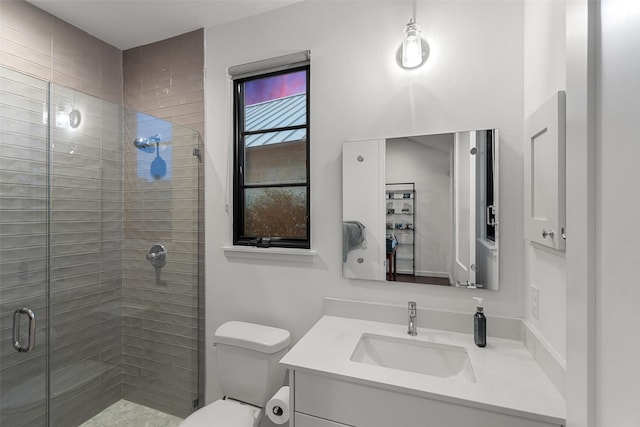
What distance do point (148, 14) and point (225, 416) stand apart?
223 centimetres

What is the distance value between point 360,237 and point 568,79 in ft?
3.24

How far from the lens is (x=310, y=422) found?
3.49 feet

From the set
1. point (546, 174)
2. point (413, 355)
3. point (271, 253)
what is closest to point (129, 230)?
point (271, 253)

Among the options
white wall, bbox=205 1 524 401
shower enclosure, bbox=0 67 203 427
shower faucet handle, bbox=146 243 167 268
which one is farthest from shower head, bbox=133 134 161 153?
shower faucet handle, bbox=146 243 167 268

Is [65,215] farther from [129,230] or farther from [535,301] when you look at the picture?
[535,301]

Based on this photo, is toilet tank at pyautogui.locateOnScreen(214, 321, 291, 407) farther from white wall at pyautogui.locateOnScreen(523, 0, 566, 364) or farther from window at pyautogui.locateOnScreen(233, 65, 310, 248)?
white wall at pyautogui.locateOnScreen(523, 0, 566, 364)

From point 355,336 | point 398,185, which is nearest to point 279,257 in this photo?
point 355,336

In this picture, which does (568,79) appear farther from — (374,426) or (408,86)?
(374,426)

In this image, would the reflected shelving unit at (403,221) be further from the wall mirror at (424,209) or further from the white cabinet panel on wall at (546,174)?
the white cabinet panel on wall at (546,174)

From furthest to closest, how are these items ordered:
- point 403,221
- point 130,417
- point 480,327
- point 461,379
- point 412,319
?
point 130,417 → point 403,221 → point 412,319 → point 480,327 → point 461,379

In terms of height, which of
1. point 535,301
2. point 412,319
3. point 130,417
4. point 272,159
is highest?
point 272,159

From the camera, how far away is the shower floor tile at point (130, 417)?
1.80 metres

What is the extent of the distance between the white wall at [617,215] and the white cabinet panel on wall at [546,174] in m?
0.33

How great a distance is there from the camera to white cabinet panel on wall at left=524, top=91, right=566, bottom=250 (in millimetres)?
870
